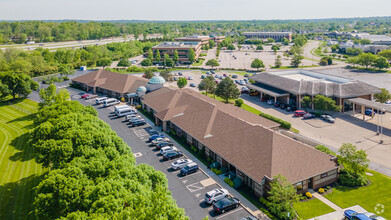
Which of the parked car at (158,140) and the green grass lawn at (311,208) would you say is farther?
the parked car at (158,140)

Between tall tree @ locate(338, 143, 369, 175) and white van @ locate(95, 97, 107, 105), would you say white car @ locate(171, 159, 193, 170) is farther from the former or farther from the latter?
white van @ locate(95, 97, 107, 105)

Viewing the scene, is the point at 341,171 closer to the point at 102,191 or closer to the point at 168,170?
the point at 168,170

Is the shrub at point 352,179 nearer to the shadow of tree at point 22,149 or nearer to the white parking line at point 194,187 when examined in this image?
the white parking line at point 194,187

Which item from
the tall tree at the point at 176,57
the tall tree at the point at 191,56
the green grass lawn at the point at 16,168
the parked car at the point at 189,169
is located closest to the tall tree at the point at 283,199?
the parked car at the point at 189,169

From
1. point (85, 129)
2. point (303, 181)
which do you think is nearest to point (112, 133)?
point (85, 129)

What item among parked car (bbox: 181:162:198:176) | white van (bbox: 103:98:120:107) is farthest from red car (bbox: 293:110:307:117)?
white van (bbox: 103:98:120:107)
